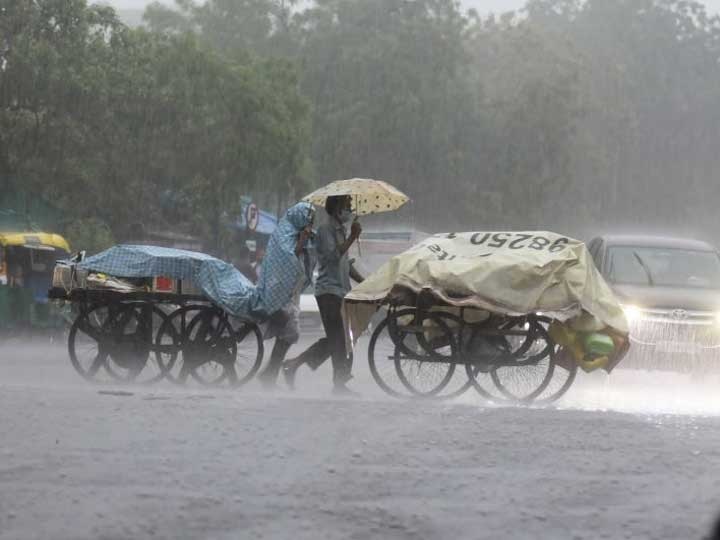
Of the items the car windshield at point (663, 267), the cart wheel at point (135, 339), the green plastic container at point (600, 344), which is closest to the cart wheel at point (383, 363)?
the green plastic container at point (600, 344)

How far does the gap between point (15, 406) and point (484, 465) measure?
3215mm

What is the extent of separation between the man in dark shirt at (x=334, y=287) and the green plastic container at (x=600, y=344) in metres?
2.01

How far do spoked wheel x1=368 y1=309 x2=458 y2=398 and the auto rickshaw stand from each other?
1398 cm

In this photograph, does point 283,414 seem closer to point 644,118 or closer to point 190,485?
point 190,485

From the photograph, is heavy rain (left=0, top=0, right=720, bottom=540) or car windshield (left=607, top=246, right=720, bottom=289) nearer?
heavy rain (left=0, top=0, right=720, bottom=540)

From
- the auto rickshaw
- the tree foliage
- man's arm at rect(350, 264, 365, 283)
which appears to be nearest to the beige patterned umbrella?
man's arm at rect(350, 264, 365, 283)

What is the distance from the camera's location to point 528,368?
11.5 meters

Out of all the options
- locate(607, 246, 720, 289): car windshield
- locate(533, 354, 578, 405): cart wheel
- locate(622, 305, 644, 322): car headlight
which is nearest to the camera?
locate(533, 354, 578, 405): cart wheel

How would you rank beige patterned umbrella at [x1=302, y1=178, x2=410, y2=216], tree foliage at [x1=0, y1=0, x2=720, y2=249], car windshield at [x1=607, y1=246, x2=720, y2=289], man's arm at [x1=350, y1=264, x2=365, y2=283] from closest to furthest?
beige patterned umbrella at [x1=302, y1=178, x2=410, y2=216] → man's arm at [x1=350, y1=264, x2=365, y2=283] → car windshield at [x1=607, y1=246, x2=720, y2=289] → tree foliage at [x1=0, y1=0, x2=720, y2=249]

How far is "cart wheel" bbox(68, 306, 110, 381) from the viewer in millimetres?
12555

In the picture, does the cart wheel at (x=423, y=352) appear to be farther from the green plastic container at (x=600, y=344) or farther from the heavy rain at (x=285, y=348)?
the green plastic container at (x=600, y=344)

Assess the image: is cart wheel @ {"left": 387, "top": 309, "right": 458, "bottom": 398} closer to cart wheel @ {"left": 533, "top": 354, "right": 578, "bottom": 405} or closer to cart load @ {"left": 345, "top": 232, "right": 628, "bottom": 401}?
cart load @ {"left": 345, "top": 232, "right": 628, "bottom": 401}

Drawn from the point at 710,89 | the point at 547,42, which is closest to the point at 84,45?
the point at 547,42

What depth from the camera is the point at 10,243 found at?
24781 millimetres
